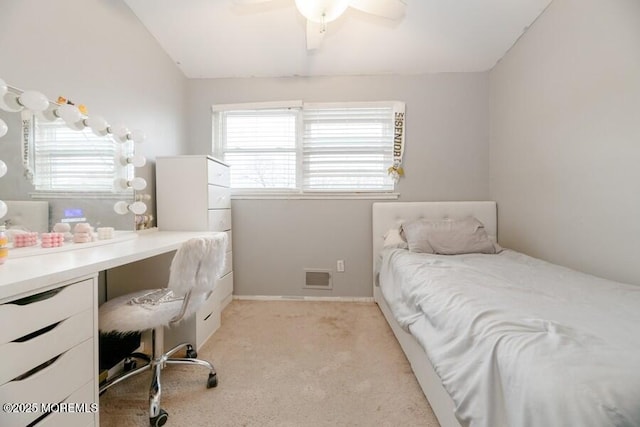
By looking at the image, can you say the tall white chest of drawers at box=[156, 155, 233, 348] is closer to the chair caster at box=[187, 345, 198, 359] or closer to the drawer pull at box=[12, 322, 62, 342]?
the chair caster at box=[187, 345, 198, 359]

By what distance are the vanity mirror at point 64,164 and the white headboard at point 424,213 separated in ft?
6.41

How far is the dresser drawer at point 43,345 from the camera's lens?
25.4 inches

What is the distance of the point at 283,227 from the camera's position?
258 cm

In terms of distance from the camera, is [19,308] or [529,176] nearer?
[19,308]

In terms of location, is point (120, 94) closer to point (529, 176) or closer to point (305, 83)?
point (305, 83)

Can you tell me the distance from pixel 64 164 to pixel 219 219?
1.04 meters

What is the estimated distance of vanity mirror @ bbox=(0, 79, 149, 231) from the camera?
110 centimetres

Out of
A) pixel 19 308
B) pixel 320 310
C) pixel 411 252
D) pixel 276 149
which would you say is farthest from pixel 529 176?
pixel 19 308

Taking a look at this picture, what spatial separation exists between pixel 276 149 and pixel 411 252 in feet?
5.34

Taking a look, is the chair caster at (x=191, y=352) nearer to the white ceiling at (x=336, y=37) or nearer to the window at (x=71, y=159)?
the window at (x=71, y=159)

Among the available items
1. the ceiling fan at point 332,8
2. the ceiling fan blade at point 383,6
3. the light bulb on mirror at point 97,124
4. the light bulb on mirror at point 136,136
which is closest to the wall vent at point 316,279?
the light bulb on mirror at point 136,136

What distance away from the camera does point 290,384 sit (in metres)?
1.37

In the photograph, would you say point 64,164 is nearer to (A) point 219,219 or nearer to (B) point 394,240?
(A) point 219,219

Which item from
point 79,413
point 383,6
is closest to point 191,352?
point 79,413
